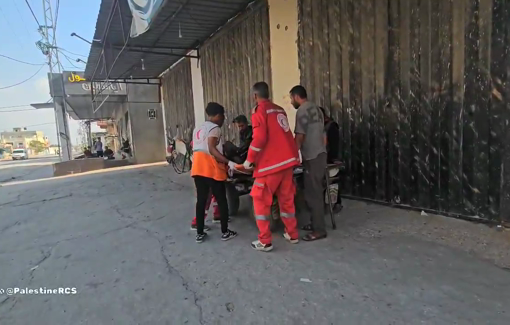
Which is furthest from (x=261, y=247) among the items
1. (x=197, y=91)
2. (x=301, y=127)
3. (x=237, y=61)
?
(x=197, y=91)

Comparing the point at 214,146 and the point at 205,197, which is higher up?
the point at 214,146

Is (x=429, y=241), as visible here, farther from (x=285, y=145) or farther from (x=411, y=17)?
(x=411, y=17)

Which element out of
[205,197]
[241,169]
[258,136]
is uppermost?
[258,136]

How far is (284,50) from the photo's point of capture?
6.04 meters

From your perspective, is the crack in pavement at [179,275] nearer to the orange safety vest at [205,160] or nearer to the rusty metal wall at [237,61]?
the orange safety vest at [205,160]

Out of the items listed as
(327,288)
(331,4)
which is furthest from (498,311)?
(331,4)

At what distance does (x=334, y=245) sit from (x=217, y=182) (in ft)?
4.80

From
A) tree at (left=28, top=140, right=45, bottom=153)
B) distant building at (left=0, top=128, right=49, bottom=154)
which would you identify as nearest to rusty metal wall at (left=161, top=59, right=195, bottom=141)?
tree at (left=28, top=140, right=45, bottom=153)

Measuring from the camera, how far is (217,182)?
371 cm

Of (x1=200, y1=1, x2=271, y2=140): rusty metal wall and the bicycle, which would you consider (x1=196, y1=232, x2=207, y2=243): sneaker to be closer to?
(x1=200, y1=1, x2=271, y2=140): rusty metal wall

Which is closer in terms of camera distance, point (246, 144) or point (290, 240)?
point (290, 240)

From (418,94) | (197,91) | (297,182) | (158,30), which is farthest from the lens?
(197,91)

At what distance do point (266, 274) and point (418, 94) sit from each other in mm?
2812

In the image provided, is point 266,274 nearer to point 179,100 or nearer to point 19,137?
point 179,100
